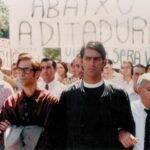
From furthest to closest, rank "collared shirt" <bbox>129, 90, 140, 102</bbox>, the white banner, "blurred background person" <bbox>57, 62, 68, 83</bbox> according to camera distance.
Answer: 1. "blurred background person" <bbox>57, 62, 68, 83</bbox>
2. the white banner
3. "collared shirt" <bbox>129, 90, 140, 102</bbox>

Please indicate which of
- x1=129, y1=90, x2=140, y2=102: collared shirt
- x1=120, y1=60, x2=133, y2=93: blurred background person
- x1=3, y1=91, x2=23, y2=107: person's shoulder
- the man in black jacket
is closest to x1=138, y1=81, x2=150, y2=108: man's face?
the man in black jacket

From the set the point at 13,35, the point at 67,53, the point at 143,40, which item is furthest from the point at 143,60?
the point at 13,35

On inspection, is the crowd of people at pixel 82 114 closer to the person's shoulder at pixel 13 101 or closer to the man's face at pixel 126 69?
the person's shoulder at pixel 13 101

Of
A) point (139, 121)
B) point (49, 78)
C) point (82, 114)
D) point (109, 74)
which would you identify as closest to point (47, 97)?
point (82, 114)

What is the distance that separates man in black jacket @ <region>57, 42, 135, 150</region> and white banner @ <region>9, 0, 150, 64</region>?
2.06 meters

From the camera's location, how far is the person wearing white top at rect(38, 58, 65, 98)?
324 inches

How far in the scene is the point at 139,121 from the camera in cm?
600

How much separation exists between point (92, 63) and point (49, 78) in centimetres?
257

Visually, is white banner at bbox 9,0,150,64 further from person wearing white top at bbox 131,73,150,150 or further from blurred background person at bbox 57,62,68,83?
person wearing white top at bbox 131,73,150,150

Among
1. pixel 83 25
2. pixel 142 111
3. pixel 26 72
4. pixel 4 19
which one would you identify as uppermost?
pixel 83 25

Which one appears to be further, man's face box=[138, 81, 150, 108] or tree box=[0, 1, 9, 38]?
tree box=[0, 1, 9, 38]

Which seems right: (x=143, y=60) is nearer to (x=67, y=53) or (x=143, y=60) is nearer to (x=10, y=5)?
(x=67, y=53)

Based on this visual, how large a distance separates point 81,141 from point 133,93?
2.02 metres

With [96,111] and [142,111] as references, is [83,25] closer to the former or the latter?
[142,111]
